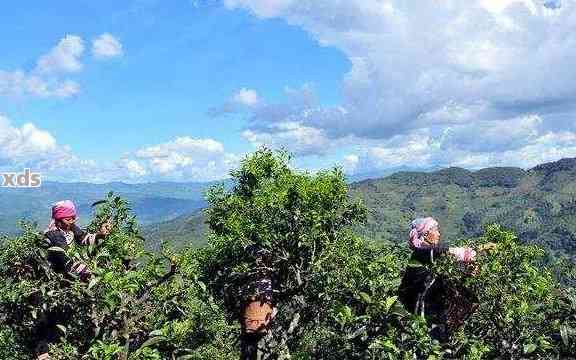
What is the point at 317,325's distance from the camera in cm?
2016

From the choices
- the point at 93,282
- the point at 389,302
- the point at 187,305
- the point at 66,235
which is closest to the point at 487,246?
the point at 389,302

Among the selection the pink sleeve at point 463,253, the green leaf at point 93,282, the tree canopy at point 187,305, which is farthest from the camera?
the pink sleeve at point 463,253

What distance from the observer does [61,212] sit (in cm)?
1238

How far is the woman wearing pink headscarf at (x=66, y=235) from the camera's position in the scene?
11.0m

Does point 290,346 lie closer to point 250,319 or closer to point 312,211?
point 250,319

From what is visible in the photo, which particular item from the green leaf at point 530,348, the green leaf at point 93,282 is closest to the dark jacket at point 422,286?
the green leaf at point 530,348

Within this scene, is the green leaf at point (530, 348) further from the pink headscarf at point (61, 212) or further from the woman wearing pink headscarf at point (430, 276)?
the pink headscarf at point (61, 212)

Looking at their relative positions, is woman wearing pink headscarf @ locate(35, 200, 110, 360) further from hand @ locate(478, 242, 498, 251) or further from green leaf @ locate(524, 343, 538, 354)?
green leaf @ locate(524, 343, 538, 354)

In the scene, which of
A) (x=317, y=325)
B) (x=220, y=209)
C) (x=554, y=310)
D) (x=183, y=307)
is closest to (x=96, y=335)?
(x=183, y=307)

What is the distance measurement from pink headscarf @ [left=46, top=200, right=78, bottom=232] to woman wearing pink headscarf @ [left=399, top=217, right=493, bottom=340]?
7.28 metres

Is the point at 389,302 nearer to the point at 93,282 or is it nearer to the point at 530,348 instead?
the point at 530,348

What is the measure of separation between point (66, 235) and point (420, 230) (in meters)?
7.47

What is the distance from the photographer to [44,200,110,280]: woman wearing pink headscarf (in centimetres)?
1098

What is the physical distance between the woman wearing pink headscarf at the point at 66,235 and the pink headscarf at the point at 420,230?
634cm
